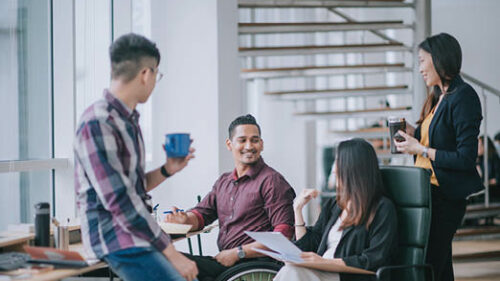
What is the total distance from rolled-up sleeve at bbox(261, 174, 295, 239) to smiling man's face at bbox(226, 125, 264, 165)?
0.15 meters

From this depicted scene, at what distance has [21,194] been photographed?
10.3 feet

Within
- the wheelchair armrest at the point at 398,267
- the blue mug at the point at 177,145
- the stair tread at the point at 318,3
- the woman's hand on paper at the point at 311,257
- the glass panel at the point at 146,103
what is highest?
the stair tread at the point at 318,3

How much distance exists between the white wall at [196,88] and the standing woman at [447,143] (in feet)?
5.71

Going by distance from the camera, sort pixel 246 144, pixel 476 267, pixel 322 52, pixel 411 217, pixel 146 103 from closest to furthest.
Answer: pixel 411 217 < pixel 246 144 < pixel 146 103 < pixel 476 267 < pixel 322 52

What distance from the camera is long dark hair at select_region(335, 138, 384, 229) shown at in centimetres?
250

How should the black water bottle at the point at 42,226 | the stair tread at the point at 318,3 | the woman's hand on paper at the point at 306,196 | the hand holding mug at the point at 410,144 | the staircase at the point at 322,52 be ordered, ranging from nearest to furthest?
the black water bottle at the point at 42,226 → the woman's hand on paper at the point at 306,196 → the hand holding mug at the point at 410,144 → the stair tread at the point at 318,3 → the staircase at the point at 322,52

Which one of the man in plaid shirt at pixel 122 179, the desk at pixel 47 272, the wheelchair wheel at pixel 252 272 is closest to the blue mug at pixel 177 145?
the man in plaid shirt at pixel 122 179

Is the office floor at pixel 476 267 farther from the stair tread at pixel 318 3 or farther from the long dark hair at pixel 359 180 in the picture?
the long dark hair at pixel 359 180

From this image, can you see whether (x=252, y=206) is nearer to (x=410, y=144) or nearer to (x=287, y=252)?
(x=287, y=252)

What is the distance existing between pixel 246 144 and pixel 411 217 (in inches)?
35.1

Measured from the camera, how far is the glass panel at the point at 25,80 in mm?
2936

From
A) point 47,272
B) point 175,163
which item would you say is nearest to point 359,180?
point 175,163

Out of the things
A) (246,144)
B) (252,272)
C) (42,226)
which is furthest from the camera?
(246,144)

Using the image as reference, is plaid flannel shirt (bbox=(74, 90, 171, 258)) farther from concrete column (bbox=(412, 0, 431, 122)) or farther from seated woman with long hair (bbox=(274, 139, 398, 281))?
concrete column (bbox=(412, 0, 431, 122))
